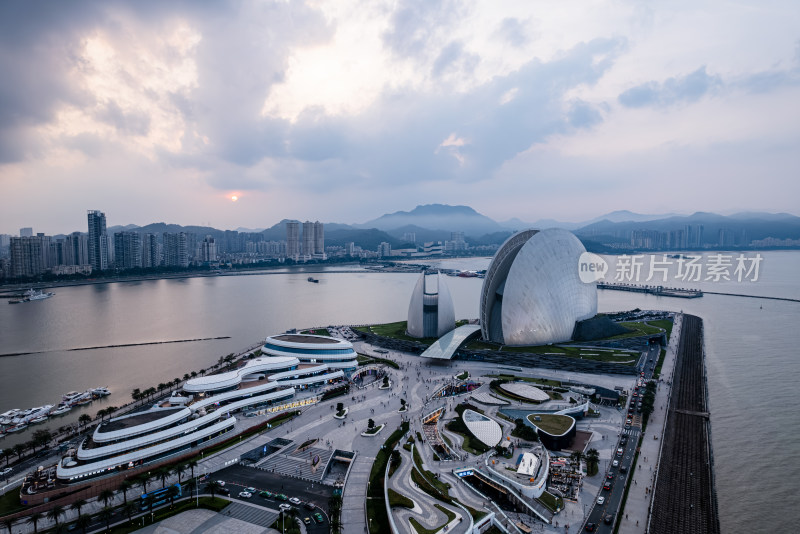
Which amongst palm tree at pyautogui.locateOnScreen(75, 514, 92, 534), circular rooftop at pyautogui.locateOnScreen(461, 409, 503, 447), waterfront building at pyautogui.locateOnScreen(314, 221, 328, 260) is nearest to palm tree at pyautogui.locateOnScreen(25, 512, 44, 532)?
palm tree at pyautogui.locateOnScreen(75, 514, 92, 534)

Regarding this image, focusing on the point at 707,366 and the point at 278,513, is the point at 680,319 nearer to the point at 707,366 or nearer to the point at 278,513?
the point at 707,366

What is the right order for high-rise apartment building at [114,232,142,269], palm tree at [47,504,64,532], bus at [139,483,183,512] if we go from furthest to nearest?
high-rise apartment building at [114,232,142,269] → bus at [139,483,183,512] → palm tree at [47,504,64,532]

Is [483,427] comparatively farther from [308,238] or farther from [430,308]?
[308,238]

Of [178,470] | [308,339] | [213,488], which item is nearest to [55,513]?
[178,470]

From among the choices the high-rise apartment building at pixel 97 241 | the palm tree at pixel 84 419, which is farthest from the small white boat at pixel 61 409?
the high-rise apartment building at pixel 97 241

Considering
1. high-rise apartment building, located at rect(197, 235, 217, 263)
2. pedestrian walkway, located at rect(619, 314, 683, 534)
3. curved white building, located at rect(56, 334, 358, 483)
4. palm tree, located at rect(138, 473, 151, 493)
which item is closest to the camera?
pedestrian walkway, located at rect(619, 314, 683, 534)

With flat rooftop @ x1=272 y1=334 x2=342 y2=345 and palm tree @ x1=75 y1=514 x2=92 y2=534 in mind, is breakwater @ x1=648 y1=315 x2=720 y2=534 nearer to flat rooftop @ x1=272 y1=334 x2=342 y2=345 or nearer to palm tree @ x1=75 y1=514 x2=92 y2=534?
palm tree @ x1=75 y1=514 x2=92 y2=534

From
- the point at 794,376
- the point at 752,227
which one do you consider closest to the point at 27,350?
the point at 794,376
